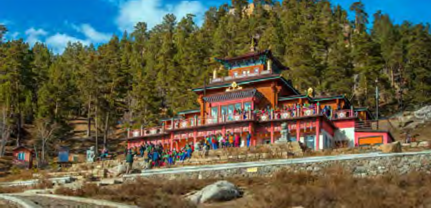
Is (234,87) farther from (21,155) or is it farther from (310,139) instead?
(21,155)

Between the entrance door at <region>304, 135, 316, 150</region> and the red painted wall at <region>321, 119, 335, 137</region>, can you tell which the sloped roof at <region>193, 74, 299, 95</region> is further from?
the entrance door at <region>304, 135, 316, 150</region>

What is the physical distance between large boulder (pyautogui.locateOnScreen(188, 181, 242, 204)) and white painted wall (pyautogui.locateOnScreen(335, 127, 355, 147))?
26023 millimetres

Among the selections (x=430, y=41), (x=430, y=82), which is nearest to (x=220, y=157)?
(x=430, y=82)

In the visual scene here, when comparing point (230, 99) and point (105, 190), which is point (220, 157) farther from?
point (230, 99)

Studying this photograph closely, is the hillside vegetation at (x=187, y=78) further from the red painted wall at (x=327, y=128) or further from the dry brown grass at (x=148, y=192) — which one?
the dry brown grass at (x=148, y=192)

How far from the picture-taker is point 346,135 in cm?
4553

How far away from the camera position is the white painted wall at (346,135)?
45219 millimetres

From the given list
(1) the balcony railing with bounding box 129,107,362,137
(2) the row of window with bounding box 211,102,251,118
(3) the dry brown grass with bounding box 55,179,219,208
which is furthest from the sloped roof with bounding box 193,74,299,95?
(3) the dry brown grass with bounding box 55,179,219,208

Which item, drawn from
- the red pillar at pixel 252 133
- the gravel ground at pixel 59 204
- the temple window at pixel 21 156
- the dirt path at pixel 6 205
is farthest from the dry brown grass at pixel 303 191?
the temple window at pixel 21 156

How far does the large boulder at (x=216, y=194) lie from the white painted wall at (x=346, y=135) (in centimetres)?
2602

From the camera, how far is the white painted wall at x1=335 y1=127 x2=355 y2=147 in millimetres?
45219

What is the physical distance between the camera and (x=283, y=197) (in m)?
18.2

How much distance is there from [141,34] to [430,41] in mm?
89659

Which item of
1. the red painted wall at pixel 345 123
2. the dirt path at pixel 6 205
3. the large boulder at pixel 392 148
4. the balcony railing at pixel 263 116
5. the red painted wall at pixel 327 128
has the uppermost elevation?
the balcony railing at pixel 263 116
